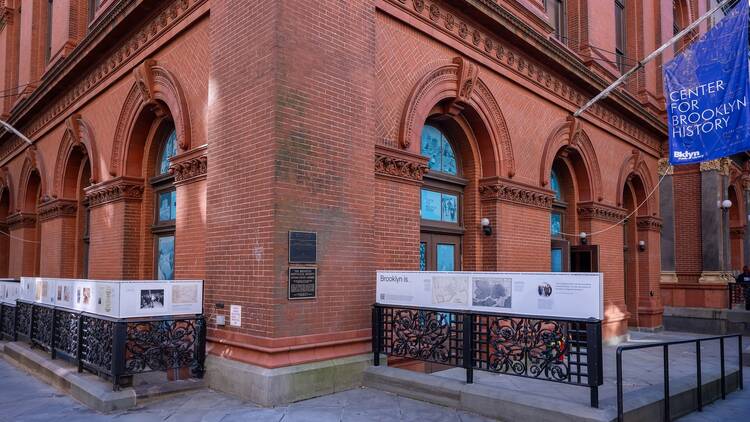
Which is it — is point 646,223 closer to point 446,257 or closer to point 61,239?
point 446,257

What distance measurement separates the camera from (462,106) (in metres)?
11.1

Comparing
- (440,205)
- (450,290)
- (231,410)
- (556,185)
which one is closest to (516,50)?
(440,205)

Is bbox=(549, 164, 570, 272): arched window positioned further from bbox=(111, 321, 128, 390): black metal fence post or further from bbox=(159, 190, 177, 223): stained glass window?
bbox=(111, 321, 128, 390): black metal fence post

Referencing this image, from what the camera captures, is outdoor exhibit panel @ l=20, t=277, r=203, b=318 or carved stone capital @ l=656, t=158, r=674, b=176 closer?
outdoor exhibit panel @ l=20, t=277, r=203, b=318

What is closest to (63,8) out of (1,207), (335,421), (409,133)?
(1,207)

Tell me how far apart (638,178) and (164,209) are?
15.2 meters

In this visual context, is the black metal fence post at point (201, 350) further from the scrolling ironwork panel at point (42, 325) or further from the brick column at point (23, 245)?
the brick column at point (23, 245)

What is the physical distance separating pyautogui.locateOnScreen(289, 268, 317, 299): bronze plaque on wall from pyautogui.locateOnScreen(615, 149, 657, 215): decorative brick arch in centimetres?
1263

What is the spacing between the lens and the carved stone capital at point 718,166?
21.1m

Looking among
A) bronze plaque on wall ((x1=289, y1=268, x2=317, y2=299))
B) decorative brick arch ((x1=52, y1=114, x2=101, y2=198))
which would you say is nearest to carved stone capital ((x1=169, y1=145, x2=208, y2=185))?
bronze plaque on wall ((x1=289, y1=268, x2=317, y2=299))

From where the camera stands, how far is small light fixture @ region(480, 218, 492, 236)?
11.4 meters

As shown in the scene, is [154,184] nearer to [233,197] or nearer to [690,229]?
[233,197]

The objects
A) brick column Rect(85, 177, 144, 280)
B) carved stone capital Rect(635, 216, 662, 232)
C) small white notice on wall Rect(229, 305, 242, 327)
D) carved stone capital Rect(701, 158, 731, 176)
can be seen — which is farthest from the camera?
carved stone capital Rect(701, 158, 731, 176)

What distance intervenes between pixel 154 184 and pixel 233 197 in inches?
187
